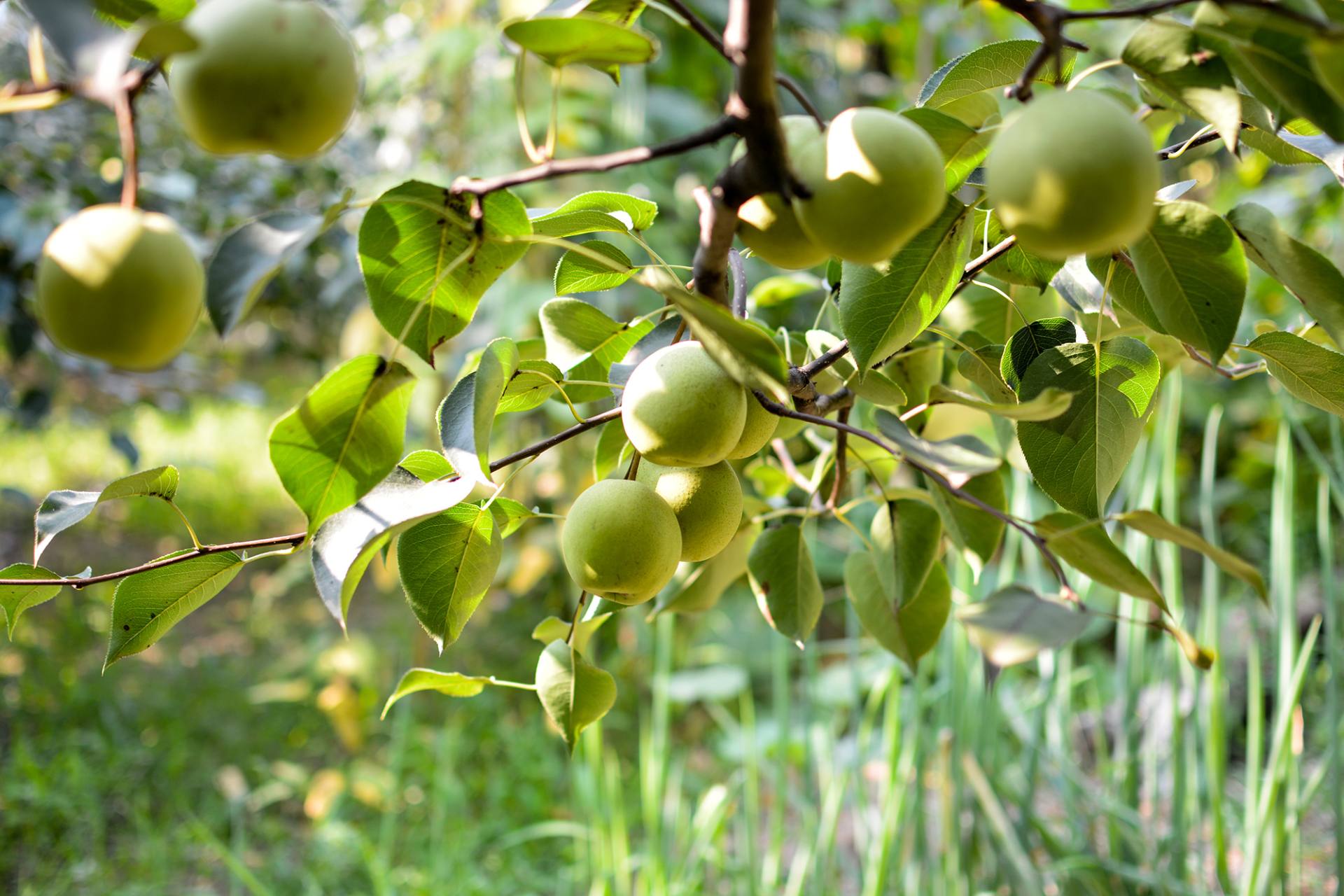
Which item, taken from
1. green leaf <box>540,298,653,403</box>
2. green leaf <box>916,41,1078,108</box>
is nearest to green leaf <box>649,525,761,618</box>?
green leaf <box>540,298,653,403</box>

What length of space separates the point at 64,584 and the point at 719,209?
263mm

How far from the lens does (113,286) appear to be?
0.20 m

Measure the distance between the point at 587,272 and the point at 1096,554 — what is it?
22 centimetres

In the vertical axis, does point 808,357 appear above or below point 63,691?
above

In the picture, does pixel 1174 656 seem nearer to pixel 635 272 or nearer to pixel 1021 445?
pixel 1021 445

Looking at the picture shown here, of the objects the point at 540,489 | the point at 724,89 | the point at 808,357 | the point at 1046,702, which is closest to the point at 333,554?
the point at 808,357

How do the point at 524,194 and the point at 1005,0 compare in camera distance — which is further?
the point at 524,194

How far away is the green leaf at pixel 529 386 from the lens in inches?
13.2

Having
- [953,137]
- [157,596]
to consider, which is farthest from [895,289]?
[157,596]

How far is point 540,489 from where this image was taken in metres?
1.49

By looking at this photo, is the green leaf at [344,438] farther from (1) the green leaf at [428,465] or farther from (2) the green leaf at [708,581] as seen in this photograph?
(2) the green leaf at [708,581]

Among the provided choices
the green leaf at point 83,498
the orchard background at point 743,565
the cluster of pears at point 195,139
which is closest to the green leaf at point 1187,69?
the orchard background at point 743,565

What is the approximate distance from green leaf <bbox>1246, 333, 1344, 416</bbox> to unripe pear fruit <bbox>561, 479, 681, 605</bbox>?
0.21m

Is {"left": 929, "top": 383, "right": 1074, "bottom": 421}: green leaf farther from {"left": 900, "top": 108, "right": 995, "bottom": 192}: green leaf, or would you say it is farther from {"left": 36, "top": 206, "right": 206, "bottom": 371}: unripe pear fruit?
{"left": 36, "top": 206, "right": 206, "bottom": 371}: unripe pear fruit
